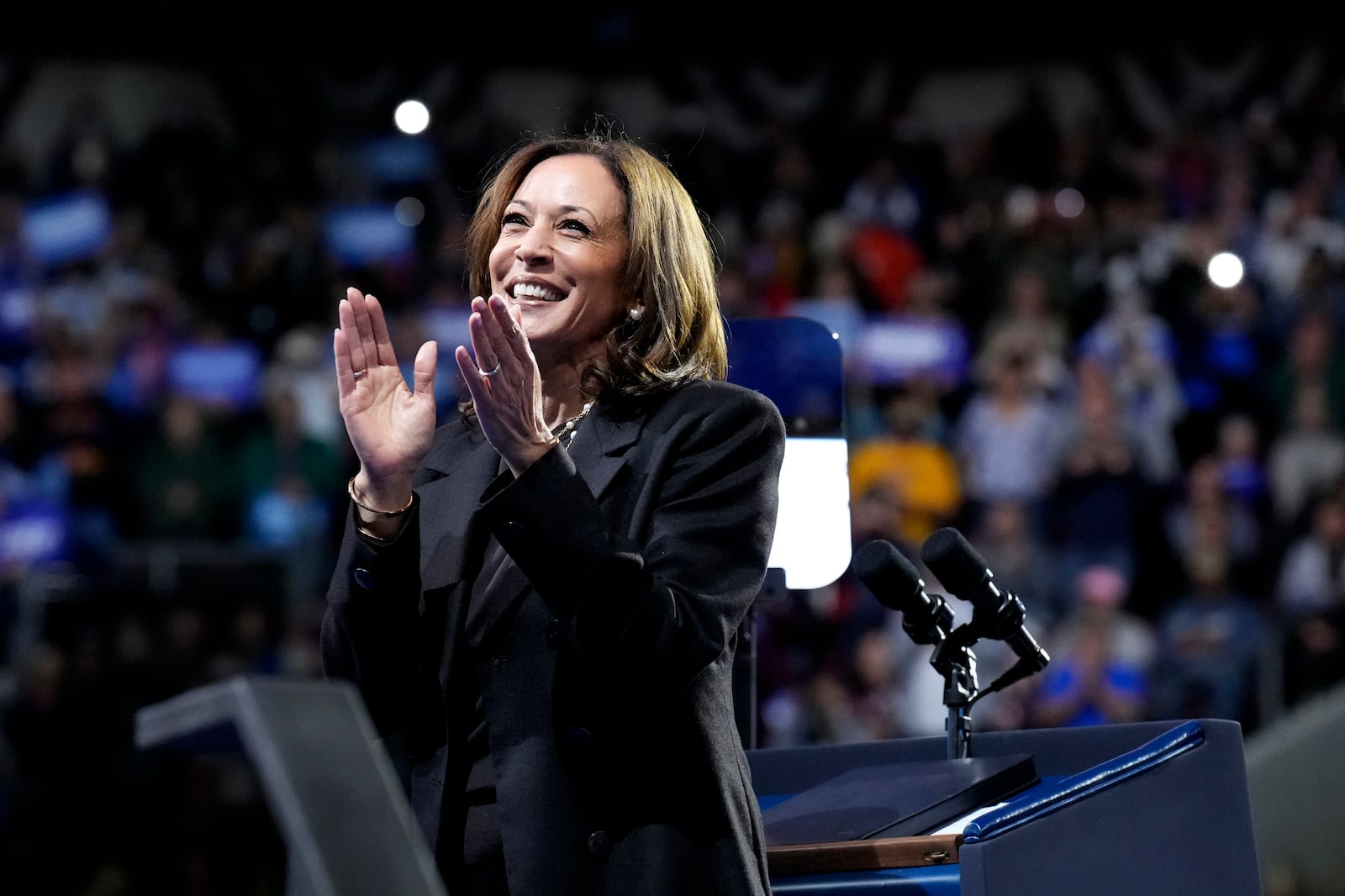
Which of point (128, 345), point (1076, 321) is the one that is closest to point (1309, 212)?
point (1076, 321)

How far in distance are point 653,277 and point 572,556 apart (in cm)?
48

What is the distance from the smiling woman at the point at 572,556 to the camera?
1.76 m

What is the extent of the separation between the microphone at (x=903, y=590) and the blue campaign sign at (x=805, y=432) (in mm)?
252

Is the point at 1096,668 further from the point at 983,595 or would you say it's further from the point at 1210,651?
the point at 983,595

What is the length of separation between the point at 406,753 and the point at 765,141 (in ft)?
28.9

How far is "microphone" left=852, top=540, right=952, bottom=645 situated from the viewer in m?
2.34

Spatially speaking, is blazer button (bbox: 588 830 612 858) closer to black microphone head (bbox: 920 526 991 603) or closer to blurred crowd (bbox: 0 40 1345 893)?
black microphone head (bbox: 920 526 991 603)

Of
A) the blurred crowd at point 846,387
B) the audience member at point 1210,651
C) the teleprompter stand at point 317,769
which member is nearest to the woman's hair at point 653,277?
the teleprompter stand at point 317,769

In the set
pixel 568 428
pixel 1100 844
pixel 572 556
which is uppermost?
pixel 568 428

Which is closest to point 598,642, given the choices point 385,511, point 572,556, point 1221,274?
point 572,556

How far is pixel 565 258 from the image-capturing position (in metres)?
2.05

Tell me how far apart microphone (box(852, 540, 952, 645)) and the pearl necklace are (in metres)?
0.44

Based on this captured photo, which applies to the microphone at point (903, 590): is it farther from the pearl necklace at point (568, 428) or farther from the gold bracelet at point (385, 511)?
the gold bracelet at point (385, 511)

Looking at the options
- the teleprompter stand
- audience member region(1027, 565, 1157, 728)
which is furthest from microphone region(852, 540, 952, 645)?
audience member region(1027, 565, 1157, 728)
